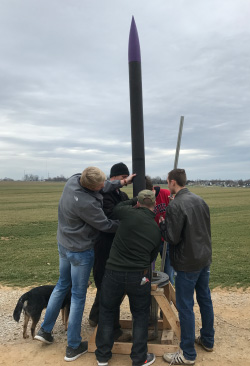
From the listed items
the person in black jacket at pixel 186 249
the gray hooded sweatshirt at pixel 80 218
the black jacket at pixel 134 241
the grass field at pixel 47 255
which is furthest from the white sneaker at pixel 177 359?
the grass field at pixel 47 255

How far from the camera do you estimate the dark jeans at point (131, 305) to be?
3.90m

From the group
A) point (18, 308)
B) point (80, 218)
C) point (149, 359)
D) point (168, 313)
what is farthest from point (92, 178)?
point (149, 359)

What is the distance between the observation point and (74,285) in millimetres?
4383

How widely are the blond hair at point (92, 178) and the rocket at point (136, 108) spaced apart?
878mm

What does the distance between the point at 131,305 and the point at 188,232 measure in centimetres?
124

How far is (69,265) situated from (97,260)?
0.47 m

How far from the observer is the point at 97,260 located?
4.82 metres

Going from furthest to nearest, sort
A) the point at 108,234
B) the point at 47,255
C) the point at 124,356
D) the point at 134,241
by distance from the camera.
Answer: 1. the point at 47,255
2. the point at 108,234
3. the point at 124,356
4. the point at 134,241

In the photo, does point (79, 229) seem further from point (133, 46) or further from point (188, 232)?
point (133, 46)

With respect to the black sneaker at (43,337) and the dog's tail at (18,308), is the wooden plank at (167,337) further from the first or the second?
the dog's tail at (18,308)

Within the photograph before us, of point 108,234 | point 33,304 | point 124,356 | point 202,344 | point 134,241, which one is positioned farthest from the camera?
point 33,304

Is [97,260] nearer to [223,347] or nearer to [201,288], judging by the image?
[201,288]

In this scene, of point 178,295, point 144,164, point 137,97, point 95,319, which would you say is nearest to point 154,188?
point 144,164

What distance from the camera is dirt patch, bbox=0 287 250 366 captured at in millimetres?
4305
